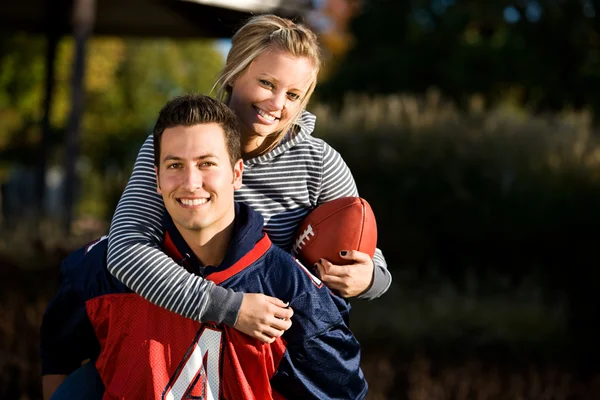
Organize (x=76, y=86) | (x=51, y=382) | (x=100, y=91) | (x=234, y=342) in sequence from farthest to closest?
(x=100, y=91) < (x=76, y=86) < (x=51, y=382) < (x=234, y=342)

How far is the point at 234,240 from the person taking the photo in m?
2.81

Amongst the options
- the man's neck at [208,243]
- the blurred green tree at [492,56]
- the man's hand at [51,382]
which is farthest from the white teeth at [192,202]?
the blurred green tree at [492,56]

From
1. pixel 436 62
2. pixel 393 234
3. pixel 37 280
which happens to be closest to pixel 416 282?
pixel 393 234

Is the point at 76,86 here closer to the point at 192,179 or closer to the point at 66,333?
the point at 66,333

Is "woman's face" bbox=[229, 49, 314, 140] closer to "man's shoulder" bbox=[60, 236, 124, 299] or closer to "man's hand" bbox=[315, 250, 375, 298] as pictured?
"man's hand" bbox=[315, 250, 375, 298]

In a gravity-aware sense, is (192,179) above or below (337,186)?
above

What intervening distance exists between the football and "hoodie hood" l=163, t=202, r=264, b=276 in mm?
243

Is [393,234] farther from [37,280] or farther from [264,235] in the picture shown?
[264,235]

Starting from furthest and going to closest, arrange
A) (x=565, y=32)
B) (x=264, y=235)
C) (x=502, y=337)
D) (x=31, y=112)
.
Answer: (x=31, y=112) < (x=565, y=32) < (x=502, y=337) < (x=264, y=235)

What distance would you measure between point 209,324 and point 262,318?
7.9 inches

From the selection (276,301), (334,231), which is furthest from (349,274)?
(276,301)

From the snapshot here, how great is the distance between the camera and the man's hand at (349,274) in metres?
2.97

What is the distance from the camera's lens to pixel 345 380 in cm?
295

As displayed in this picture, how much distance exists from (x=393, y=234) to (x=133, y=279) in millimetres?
4491
